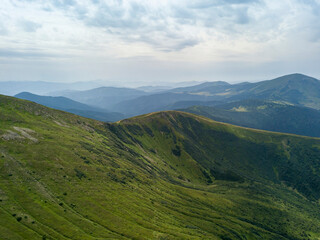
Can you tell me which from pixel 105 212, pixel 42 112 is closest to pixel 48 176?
pixel 105 212

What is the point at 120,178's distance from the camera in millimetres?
111188

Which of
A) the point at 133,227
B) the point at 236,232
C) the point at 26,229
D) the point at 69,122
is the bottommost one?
the point at 236,232

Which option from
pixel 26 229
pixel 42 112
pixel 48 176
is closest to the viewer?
pixel 26 229

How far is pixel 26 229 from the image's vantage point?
164 ft

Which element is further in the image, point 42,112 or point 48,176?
point 42,112

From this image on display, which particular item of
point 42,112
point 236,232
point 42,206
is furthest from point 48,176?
point 236,232

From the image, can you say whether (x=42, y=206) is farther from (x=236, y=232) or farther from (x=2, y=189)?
(x=236, y=232)

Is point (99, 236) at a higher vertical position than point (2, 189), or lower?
lower

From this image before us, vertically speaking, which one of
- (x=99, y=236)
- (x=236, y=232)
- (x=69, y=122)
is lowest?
(x=236, y=232)

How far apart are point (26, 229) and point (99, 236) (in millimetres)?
20733

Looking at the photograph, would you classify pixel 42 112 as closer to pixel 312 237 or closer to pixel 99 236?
pixel 99 236

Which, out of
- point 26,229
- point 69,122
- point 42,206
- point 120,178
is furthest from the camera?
point 69,122

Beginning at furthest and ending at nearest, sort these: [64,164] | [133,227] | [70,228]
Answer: [64,164] < [133,227] < [70,228]

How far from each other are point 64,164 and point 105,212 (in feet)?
111
